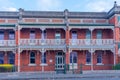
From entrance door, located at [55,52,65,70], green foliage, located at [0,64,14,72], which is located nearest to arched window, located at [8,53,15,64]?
green foliage, located at [0,64,14,72]

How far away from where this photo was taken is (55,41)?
42344mm

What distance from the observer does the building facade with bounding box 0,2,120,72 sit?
4162 centimetres

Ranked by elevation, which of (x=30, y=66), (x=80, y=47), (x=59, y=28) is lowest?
(x=30, y=66)

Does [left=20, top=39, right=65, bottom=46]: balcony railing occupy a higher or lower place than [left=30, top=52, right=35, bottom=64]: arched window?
higher

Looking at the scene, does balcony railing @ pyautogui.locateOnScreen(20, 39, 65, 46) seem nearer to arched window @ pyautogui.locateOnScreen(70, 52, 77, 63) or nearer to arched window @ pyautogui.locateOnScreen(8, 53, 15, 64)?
arched window @ pyautogui.locateOnScreen(70, 52, 77, 63)

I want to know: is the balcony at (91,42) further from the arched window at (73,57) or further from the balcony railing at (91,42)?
the arched window at (73,57)

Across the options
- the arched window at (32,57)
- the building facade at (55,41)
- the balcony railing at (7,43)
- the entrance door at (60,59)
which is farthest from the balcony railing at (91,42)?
the balcony railing at (7,43)

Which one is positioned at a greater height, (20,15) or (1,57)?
(20,15)

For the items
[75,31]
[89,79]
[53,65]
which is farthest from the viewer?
[75,31]

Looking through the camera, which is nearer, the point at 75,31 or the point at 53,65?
the point at 53,65

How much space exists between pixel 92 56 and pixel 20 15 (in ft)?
44.2

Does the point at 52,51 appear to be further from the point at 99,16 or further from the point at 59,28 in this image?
the point at 99,16

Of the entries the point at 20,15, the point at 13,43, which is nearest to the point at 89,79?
the point at 13,43

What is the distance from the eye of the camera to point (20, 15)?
44.8m
